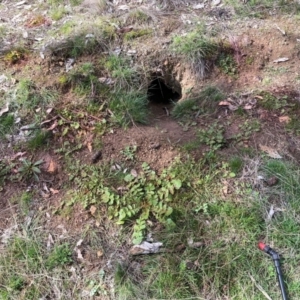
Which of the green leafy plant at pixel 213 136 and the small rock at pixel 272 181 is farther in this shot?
the green leafy plant at pixel 213 136

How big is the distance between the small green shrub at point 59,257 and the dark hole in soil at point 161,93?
1.71 meters

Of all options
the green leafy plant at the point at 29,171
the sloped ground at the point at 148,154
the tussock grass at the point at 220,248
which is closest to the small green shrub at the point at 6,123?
the sloped ground at the point at 148,154

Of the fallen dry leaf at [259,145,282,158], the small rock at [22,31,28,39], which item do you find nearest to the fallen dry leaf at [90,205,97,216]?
the fallen dry leaf at [259,145,282,158]

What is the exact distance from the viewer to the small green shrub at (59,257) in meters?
2.43

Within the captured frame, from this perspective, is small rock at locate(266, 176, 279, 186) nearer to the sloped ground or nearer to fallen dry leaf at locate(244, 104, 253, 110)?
the sloped ground

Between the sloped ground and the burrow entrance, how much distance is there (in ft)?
0.05

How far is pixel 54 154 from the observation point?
2.92 meters

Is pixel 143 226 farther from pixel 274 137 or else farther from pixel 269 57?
pixel 269 57

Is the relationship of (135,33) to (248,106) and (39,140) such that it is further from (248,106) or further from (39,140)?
(39,140)

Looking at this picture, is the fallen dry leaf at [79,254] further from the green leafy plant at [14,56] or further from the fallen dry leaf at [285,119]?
the green leafy plant at [14,56]

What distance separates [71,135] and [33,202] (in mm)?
600

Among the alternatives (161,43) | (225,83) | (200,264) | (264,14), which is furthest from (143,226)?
(264,14)

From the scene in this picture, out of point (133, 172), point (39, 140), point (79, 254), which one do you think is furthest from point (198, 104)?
point (79, 254)

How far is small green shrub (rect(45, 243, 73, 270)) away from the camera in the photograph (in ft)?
7.97
